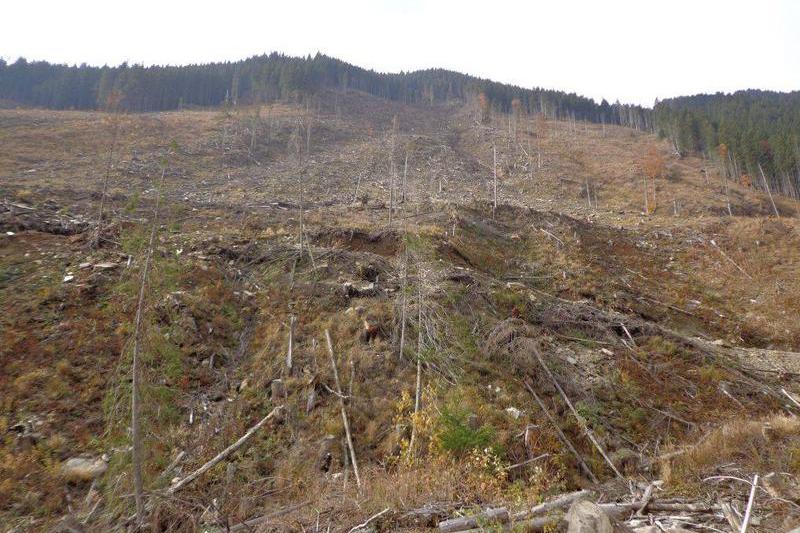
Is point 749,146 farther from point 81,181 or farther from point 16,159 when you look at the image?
point 16,159

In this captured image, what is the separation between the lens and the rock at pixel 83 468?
8172mm

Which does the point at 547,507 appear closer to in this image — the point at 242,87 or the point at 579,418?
the point at 579,418

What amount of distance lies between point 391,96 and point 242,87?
42.7 m

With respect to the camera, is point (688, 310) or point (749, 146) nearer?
point (688, 310)

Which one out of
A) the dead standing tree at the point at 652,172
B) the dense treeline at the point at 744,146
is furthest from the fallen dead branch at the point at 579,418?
the dense treeline at the point at 744,146

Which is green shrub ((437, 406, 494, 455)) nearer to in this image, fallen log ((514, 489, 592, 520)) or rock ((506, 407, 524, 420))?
rock ((506, 407, 524, 420))

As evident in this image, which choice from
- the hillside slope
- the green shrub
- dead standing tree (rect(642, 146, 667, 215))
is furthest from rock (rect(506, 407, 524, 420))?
dead standing tree (rect(642, 146, 667, 215))

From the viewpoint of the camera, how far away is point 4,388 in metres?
9.66

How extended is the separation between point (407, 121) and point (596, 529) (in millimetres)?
93498

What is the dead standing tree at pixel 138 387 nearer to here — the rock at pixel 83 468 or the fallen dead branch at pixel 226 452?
the fallen dead branch at pixel 226 452

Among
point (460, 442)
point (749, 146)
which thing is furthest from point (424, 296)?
point (749, 146)

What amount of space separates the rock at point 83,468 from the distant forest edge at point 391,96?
244ft

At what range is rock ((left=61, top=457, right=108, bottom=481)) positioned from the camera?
26.8 feet

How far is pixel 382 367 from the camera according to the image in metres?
11.8
